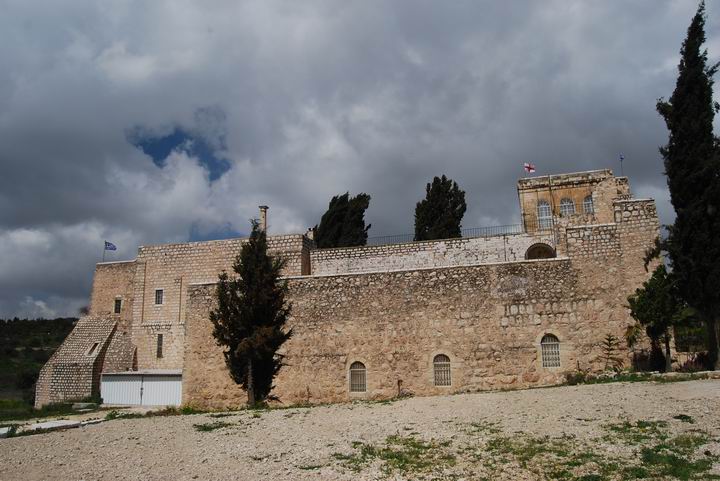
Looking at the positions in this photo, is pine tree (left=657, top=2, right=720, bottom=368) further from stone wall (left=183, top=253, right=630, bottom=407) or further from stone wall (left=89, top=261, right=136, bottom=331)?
stone wall (left=89, top=261, right=136, bottom=331)

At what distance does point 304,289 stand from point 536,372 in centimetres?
851

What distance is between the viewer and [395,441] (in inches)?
439

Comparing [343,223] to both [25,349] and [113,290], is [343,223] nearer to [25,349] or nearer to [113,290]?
[113,290]

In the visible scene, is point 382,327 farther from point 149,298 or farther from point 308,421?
point 149,298

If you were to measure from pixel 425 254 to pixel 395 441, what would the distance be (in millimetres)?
16503

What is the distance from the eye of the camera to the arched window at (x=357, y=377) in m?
20.1

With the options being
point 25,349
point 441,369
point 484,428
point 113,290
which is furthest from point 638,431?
point 25,349

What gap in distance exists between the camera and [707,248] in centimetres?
1662

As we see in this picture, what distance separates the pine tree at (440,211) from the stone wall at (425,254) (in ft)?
35.4

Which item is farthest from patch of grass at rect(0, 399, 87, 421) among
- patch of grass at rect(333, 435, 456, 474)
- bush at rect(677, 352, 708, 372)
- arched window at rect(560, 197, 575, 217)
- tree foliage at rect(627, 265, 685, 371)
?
arched window at rect(560, 197, 575, 217)

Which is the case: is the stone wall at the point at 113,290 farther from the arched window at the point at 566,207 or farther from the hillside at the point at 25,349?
the arched window at the point at 566,207

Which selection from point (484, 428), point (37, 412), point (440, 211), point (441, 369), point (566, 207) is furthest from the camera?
point (440, 211)

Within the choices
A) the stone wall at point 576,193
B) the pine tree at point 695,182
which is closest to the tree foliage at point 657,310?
the pine tree at point 695,182

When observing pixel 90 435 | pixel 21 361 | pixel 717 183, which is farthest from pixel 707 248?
pixel 21 361
